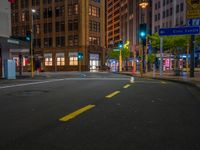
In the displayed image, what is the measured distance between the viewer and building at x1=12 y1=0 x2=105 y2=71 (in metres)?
73.2

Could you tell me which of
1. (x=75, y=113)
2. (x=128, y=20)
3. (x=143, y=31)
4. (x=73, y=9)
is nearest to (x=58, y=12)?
(x=73, y=9)

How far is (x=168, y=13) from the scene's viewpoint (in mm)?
83812

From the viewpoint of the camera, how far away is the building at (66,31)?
2881 inches

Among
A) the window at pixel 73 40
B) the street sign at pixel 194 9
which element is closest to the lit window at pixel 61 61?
the window at pixel 73 40

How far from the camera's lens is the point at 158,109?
8.30 m

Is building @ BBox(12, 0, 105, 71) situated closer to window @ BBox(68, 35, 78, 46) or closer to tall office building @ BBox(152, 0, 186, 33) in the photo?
window @ BBox(68, 35, 78, 46)

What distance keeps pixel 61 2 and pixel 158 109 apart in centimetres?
7066

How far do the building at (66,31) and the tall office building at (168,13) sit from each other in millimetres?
15876

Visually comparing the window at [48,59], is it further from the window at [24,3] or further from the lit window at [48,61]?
the window at [24,3]

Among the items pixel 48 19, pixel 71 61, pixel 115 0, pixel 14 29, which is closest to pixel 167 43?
pixel 71 61

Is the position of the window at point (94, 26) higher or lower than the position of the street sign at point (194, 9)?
higher

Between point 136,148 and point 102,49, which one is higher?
point 102,49

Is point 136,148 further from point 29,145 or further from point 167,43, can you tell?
point 167,43

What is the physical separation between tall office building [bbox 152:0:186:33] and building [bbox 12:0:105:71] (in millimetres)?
15876
